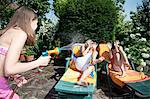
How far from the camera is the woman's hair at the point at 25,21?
8.18 feet

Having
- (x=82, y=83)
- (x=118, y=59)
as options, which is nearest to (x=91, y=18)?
(x=118, y=59)

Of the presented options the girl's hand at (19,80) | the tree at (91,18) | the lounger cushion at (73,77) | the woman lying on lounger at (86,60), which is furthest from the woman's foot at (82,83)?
the tree at (91,18)

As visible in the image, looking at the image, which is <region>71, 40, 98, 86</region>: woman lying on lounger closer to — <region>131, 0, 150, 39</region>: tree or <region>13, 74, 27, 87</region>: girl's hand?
<region>131, 0, 150, 39</region>: tree

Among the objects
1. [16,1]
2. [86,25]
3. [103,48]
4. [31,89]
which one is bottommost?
[31,89]

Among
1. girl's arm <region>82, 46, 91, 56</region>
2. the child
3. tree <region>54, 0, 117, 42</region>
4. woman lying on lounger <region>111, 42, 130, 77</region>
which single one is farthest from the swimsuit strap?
tree <region>54, 0, 117, 42</region>

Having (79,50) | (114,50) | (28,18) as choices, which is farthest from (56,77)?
(28,18)

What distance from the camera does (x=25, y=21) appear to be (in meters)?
2.53

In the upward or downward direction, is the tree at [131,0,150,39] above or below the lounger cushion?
above

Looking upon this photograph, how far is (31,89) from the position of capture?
8.15 m

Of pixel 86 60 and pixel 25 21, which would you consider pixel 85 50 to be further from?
pixel 25 21

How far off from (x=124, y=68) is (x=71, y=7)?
14.9ft

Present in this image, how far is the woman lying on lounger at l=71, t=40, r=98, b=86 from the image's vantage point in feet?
25.8

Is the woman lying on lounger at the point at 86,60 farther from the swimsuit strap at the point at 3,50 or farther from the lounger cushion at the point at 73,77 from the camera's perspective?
the swimsuit strap at the point at 3,50

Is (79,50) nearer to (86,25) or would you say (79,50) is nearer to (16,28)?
(86,25)
